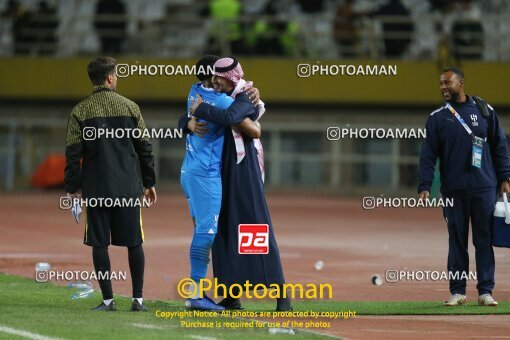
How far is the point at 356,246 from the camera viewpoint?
2116 cm

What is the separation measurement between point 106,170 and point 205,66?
1233 mm

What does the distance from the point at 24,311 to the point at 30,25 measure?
27128mm

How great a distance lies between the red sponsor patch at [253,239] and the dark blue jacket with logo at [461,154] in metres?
1.87

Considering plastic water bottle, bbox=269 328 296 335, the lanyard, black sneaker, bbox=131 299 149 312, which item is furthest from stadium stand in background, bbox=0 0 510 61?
plastic water bottle, bbox=269 328 296 335

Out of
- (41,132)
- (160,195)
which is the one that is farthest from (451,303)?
(41,132)

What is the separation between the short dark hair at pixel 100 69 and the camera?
12.1 meters

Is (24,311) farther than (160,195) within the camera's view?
No

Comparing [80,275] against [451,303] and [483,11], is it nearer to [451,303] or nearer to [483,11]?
[451,303]

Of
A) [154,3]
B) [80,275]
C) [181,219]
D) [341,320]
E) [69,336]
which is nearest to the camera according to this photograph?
[69,336]

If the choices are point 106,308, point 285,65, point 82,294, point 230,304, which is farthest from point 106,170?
point 285,65

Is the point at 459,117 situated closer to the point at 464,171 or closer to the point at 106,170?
the point at 464,171

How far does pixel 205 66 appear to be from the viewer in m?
12.1

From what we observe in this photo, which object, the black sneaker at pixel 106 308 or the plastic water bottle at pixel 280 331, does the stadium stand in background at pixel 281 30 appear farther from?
the plastic water bottle at pixel 280 331

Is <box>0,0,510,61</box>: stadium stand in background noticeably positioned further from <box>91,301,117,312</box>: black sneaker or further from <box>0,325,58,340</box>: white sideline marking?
<box>0,325,58,340</box>: white sideline marking
